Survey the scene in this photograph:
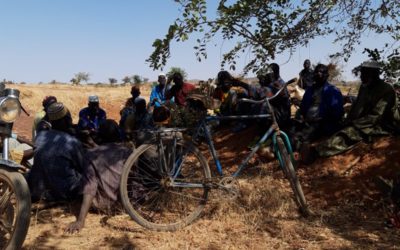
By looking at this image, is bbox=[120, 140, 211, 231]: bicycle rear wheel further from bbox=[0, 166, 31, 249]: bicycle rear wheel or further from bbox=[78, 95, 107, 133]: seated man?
bbox=[78, 95, 107, 133]: seated man

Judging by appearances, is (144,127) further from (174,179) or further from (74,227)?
(74,227)

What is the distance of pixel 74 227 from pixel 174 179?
1011 mm

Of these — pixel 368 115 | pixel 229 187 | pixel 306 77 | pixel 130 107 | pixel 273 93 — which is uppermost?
pixel 306 77

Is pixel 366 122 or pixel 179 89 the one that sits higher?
pixel 179 89

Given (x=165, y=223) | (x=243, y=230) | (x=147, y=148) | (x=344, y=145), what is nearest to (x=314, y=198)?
(x=344, y=145)

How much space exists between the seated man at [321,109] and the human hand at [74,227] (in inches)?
141

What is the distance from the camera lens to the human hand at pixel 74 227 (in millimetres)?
3805

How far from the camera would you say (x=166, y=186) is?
12.8 ft

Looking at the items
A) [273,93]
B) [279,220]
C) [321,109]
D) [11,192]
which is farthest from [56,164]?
[273,93]

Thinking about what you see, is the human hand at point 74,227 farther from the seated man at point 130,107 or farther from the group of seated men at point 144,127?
the seated man at point 130,107

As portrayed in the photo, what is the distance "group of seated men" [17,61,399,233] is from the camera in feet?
13.9

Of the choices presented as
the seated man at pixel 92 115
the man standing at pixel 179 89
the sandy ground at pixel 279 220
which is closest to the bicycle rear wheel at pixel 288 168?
→ the sandy ground at pixel 279 220

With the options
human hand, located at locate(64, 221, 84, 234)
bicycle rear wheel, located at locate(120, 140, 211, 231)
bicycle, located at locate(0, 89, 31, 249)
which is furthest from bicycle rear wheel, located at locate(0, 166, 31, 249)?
bicycle rear wheel, located at locate(120, 140, 211, 231)

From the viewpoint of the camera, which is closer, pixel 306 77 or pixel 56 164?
pixel 56 164
